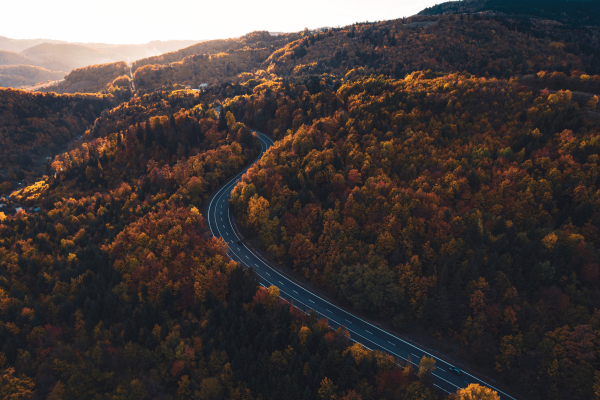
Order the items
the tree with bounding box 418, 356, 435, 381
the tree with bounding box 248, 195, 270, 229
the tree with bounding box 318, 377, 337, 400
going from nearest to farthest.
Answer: the tree with bounding box 318, 377, 337, 400 → the tree with bounding box 418, 356, 435, 381 → the tree with bounding box 248, 195, 270, 229

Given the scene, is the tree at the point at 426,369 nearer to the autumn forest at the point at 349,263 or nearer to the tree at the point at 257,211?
the autumn forest at the point at 349,263

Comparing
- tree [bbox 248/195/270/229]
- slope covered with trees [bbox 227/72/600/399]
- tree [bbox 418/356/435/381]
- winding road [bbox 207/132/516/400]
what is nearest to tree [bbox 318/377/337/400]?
winding road [bbox 207/132/516/400]

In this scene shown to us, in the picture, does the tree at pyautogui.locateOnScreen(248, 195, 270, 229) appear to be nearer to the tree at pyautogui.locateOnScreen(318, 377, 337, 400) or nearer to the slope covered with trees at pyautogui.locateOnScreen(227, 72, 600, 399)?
the slope covered with trees at pyautogui.locateOnScreen(227, 72, 600, 399)

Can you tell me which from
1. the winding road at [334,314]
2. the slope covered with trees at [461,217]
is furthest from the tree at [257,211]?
the winding road at [334,314]

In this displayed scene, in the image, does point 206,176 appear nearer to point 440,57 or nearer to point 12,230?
point 12,230

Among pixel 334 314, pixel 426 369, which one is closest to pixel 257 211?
pixel 334 314

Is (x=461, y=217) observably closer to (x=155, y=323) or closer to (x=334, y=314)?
(x=334, y=314)
